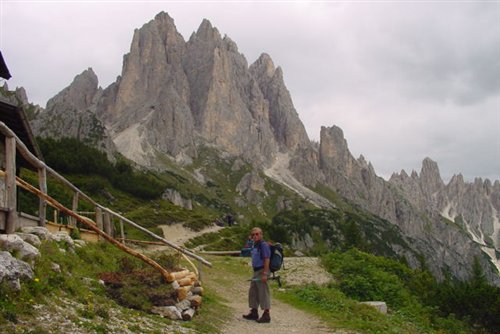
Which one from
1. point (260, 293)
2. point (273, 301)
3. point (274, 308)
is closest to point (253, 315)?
point (260, 293)

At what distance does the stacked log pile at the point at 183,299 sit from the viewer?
11.5 meters

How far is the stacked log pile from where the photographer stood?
11516mm

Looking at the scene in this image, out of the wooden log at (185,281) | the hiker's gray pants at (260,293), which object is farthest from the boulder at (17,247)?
the hiker's gray pants at (260,293)

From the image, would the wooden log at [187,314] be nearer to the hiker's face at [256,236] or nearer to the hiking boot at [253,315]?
the hiking boot at [253,315]

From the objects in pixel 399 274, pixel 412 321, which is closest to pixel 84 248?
pixel 412 321

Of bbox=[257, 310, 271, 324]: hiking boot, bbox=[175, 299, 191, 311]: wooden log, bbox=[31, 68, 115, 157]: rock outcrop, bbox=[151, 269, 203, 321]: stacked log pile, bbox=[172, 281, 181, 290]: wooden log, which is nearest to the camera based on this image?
bbox=[151, 269, 203, 321]: stacked log pile

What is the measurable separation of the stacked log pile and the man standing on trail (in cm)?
170

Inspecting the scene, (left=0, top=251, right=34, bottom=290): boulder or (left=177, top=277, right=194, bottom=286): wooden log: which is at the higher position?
(left=0, top=251, right=34, bottom=290): boulder

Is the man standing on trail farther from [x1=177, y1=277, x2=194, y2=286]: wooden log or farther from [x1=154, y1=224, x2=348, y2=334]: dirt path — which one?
[x1=177, y1=277, x2=194, y2=286]: wooden log

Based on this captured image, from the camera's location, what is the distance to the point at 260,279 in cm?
1379

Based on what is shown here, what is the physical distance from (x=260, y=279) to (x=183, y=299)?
2330mm

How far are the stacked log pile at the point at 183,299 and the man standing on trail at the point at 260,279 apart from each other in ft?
5.57

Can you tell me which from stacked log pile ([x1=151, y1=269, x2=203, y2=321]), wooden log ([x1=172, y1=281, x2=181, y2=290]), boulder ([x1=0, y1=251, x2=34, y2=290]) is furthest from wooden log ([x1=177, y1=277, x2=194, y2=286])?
boulder ([x1=0, y1=251, x2=34, y2=290])

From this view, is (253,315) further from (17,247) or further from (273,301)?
(17,247)
